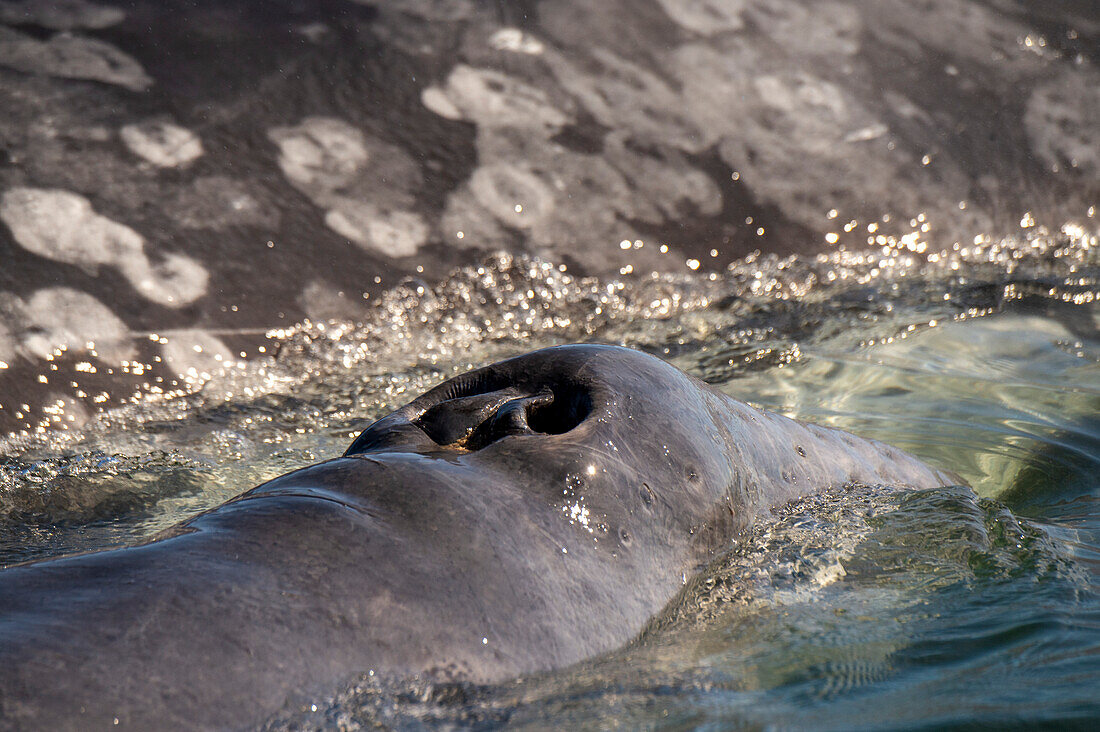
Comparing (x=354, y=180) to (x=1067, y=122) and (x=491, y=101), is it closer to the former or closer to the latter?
(x=491, y=101)

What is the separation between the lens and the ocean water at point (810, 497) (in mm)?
1503

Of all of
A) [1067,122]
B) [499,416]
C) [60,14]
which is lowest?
[60,14]

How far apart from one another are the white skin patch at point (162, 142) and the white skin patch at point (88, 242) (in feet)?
0.81

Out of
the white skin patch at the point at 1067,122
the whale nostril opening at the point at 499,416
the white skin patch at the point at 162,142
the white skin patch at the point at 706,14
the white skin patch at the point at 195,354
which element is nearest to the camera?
the whale nostril opening at the point at 499,416

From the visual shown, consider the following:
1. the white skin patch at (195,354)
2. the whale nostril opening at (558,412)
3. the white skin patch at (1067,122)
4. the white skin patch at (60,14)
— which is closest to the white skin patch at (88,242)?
the white skin patch at (195,354)

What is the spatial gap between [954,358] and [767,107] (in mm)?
1109

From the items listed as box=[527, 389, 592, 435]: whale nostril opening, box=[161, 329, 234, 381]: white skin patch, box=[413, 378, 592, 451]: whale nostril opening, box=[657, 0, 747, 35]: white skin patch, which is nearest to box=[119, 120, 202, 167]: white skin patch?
box=[161, 329, 234, 381]: white skin patch

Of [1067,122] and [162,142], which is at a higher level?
[1067,122]

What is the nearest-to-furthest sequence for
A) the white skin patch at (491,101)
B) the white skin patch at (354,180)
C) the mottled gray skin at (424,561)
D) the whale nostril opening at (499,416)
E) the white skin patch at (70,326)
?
the mottled gray skin at (424,561)
the whale nostril opening at (499,416)
the white skin patch at (70,326)
the white skin patch at (354,180)
the white skin patch at (491,101)

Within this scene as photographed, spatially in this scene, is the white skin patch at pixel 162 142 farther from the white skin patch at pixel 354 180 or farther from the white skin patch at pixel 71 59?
the white skin patch at pixel 354 180

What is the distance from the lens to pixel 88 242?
3174 millimetres

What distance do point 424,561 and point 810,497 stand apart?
38.8 inches

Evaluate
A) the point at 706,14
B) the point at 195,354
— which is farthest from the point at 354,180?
the point at 706,14

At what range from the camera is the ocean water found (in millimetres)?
1503
